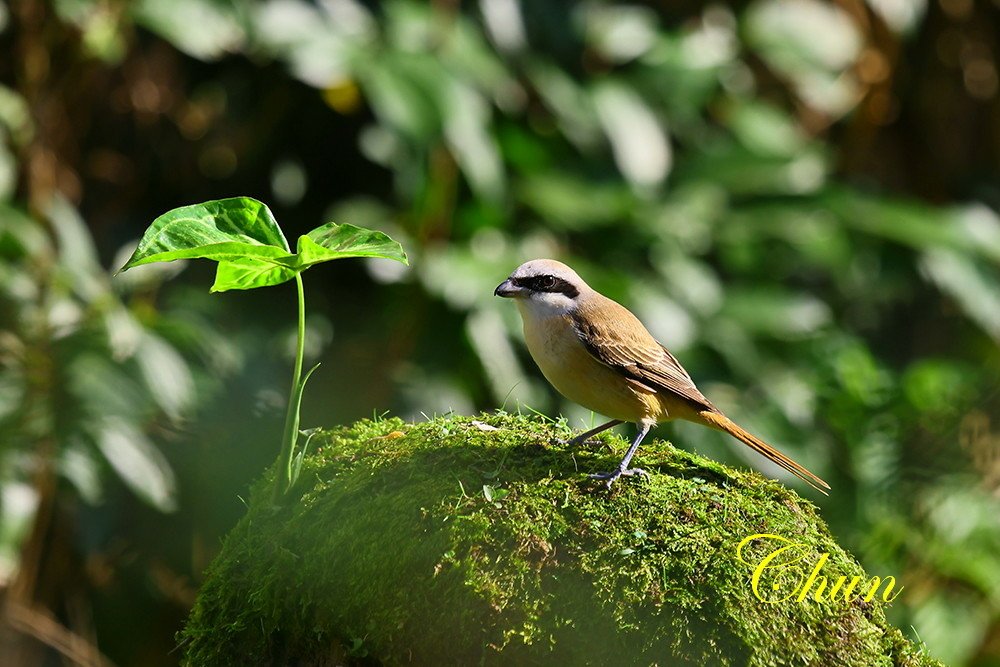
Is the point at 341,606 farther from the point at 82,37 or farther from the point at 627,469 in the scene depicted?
the point at 82,37

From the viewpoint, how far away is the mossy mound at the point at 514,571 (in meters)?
2.42

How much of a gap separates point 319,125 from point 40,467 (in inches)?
77.4

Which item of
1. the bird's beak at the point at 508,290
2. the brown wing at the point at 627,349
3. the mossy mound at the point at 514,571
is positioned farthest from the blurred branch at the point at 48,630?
the brown wing at the point at 627,349

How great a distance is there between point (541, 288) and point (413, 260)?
1.41 metres

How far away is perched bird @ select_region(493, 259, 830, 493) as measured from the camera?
141 inches

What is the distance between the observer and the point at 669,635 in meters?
2.40

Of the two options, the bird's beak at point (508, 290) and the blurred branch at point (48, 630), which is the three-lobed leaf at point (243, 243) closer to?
the bird's beak at point (508, 290)

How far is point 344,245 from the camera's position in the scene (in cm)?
249

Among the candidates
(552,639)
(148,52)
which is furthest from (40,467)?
(552,639)

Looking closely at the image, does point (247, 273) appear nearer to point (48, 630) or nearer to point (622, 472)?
point (622, 472)

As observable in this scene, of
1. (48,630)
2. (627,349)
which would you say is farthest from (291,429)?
(48,630)

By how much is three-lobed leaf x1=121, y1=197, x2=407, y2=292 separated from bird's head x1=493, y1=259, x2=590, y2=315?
1272 mm
